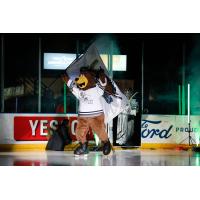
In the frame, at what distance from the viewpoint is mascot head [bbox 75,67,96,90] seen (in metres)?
13.1

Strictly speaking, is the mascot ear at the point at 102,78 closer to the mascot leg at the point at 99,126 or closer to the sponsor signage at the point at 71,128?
the mascot leg at the point at 99,126

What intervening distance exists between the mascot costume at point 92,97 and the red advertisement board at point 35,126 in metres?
1.21

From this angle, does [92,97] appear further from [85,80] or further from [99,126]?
[99,126]

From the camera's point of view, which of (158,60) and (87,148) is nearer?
(87,148)

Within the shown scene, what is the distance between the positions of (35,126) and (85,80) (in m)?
2.24

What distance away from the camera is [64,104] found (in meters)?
14.7

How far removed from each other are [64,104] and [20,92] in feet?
3.66

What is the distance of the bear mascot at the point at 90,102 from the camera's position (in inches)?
507

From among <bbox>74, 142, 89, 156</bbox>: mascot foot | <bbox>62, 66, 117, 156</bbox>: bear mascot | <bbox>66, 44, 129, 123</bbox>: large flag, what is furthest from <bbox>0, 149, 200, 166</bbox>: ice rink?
<bbox>66, 44, 129, 123</bbox>: large flag

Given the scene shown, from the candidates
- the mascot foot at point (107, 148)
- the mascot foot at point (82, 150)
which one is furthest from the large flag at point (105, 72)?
the mascot foot at point (82, 150)

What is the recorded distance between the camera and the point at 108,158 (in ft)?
41.8
